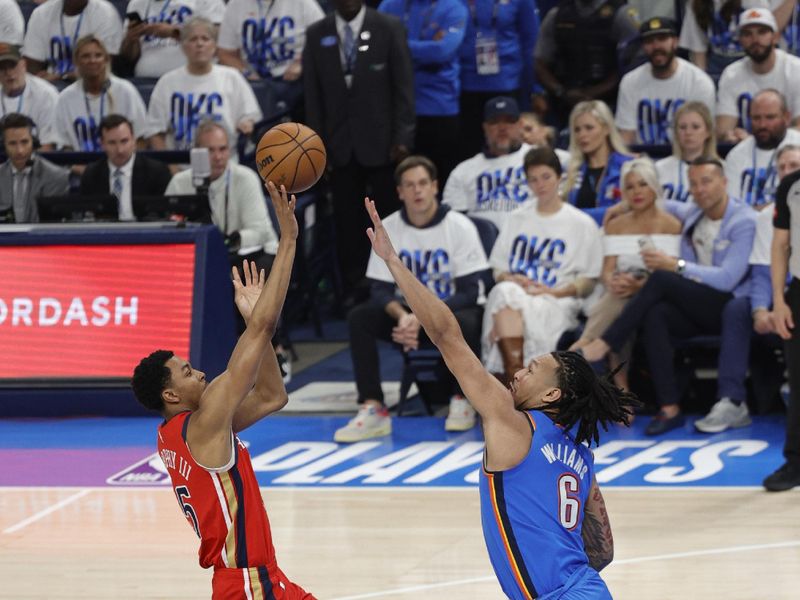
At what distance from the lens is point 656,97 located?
11.2m

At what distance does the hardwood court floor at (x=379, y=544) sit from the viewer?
659cm

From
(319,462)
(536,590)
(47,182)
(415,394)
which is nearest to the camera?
(536,590)

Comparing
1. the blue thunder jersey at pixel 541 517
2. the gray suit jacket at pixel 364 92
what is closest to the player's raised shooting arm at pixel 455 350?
the blue thunder jersey at pixel 541 517

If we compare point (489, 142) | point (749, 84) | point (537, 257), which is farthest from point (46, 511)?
point (749, 84)

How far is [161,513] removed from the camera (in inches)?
314

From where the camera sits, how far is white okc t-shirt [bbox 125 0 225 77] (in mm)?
13172

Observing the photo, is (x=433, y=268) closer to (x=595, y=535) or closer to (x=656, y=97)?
(x=656, y=97)

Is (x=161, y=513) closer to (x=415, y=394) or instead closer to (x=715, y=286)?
(x=415, y=394)

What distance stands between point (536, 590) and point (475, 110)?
8345mm

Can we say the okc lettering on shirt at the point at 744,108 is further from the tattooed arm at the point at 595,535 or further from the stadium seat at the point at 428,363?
the tattooed arm at the point at 595,535

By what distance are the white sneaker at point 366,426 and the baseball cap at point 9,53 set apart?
205 inches

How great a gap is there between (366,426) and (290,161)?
A: 4.14 m

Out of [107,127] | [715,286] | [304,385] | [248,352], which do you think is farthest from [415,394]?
[248,352]

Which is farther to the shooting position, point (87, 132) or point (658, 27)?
point (87, 132)
